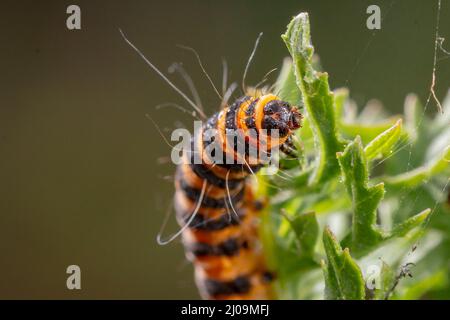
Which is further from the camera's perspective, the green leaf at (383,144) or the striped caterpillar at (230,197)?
the striped caterpillar at (230,197)

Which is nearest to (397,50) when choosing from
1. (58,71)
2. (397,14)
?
(397,14)

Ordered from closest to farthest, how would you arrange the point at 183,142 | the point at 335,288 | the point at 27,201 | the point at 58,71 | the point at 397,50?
the point at 335,288 → the point at 183,142 → the point at 397,50 → the point at 27,201 → the point at 58,71

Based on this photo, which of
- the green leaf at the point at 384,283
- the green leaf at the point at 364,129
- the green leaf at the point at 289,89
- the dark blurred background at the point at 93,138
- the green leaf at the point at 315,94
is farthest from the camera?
the dark blurred background at the point at 93,138

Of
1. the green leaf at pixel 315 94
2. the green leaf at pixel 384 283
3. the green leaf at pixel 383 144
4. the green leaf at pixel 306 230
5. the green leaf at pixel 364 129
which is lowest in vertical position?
the green leaf at pixel 384 283

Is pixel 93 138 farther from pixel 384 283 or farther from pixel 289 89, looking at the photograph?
pixel 384 283

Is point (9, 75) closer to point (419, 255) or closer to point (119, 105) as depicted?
point (119, 105)

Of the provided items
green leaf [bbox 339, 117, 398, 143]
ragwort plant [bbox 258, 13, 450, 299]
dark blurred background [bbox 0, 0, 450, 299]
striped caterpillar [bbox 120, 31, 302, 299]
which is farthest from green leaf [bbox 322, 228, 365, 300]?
dark blurred background [bbox 0, 0, 450, 299]

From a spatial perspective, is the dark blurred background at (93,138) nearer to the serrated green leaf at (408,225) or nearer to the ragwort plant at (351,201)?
the ragwort plant at (351,201)

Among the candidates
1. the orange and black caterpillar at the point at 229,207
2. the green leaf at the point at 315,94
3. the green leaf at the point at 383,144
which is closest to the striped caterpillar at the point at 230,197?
the orange and black caterpillar at the point at 229,207
